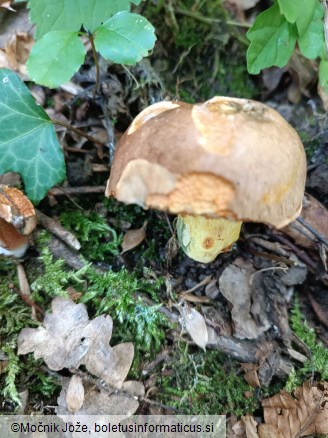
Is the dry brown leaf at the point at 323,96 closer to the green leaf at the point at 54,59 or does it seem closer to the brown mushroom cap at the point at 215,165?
the brown mushroom cap at the point at 215,165

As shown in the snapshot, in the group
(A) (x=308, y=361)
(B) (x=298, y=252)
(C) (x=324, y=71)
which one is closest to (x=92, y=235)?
(B) (x=298, y=252)

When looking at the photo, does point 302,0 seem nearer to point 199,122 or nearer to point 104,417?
point 199,122

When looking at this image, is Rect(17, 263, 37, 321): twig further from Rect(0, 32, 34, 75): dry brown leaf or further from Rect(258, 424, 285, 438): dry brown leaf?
Rect(0, 32, 34, 75): dry brown leaf

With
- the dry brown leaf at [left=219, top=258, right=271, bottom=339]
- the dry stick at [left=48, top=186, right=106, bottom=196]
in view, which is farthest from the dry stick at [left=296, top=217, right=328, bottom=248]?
the dry stick at [left=48, top=186, right=106, bottom=196]

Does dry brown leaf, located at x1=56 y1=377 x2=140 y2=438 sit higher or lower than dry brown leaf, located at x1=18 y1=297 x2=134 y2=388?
lower

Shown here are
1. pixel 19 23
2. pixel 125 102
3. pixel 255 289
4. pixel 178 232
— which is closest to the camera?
pixel 178 232

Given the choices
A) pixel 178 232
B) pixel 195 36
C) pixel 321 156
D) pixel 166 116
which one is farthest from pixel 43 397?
pixel 195 36
